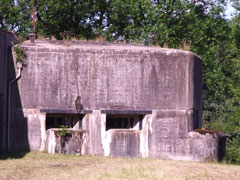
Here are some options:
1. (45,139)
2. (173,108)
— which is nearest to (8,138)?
(45,139)

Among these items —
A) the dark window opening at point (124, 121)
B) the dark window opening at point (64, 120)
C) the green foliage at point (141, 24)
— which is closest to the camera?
the dark window opening at point (64, 120)

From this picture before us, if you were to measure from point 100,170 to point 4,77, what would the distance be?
4.44 metres

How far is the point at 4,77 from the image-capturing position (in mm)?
13664

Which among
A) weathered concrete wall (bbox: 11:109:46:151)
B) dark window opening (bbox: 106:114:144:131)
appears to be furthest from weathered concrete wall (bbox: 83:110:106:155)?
weathered concrete wall (bbox: 11:109:46:151)

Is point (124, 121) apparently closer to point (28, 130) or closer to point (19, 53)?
point (28, 130)

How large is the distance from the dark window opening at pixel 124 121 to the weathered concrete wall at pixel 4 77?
9.99ft

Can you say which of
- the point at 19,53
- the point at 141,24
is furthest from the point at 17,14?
the point at 19,53

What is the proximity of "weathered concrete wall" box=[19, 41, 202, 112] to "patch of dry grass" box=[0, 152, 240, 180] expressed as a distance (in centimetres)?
189

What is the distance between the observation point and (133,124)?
14.9 meters

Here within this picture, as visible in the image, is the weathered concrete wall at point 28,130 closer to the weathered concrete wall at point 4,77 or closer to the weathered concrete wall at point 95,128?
the weathered concrete wall at point 4,77

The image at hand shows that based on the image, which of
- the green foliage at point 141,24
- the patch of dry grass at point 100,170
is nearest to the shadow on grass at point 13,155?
the patch of dry grass at point 100,170

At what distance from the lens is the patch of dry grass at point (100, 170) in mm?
10167

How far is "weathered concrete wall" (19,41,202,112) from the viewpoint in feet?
46.2

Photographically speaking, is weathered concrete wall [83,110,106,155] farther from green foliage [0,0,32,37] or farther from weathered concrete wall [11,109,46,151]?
green foliage [0,0,32,37]
